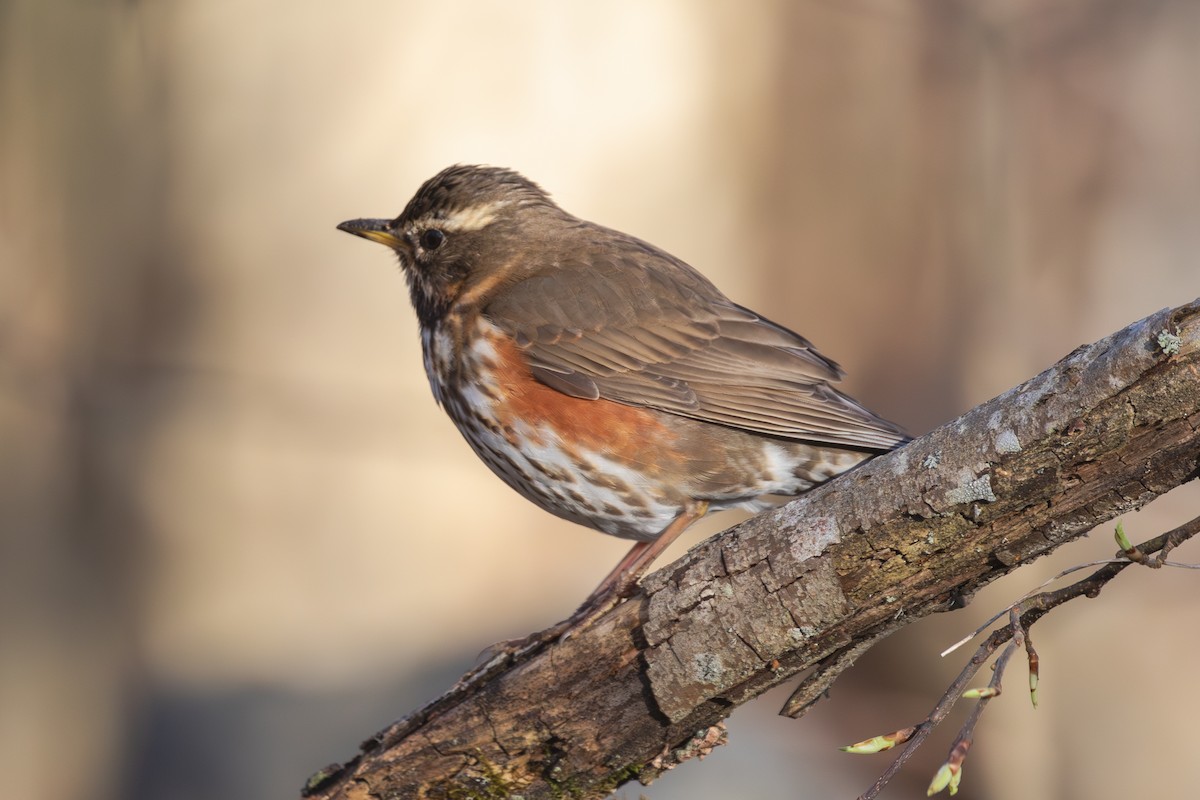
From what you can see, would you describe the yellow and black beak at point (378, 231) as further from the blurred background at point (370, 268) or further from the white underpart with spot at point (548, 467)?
the blurred background at point (370, 268)

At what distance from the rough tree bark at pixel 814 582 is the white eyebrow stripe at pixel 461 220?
6.63ft

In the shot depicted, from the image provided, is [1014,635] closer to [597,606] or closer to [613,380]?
[597,606]

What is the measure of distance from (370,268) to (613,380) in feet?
14.2

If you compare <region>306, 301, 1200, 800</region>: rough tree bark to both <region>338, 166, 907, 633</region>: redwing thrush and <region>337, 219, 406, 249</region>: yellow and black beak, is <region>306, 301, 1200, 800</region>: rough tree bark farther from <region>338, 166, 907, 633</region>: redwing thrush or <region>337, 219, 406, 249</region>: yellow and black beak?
<region>337, 219, 406, 249</region>: yellow and black beak

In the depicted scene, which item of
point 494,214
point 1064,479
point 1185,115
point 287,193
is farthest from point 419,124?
point 1064,479

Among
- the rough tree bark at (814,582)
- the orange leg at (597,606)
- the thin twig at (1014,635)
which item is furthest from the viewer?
the orange leg at (597,606)

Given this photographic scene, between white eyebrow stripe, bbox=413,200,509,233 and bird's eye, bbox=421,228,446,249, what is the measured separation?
2 cm

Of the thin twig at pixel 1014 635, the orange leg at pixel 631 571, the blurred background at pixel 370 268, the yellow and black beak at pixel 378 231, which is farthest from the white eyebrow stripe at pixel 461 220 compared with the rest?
the blurred background at pixel 370 268

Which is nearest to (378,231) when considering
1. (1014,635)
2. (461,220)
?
(461,220)

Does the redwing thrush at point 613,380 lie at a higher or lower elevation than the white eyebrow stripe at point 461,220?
lower

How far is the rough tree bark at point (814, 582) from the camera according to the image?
8.39ft

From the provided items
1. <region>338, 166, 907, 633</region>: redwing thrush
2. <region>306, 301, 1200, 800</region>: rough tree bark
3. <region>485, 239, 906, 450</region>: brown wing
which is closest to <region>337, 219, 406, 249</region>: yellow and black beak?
<region>338, 166, 907, 633</region>: redwing thrush

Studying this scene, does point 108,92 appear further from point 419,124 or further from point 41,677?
point 41,677

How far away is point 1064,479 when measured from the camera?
266 cm
